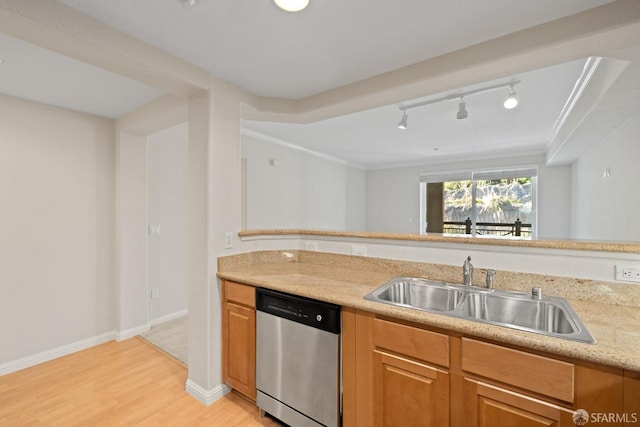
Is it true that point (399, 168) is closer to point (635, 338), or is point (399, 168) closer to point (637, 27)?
point (637, 27)

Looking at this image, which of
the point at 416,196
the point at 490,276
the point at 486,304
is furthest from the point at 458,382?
the point at 416,196

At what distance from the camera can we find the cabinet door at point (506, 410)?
1.03m

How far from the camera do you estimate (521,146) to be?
4.79m

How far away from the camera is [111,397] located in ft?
6.86

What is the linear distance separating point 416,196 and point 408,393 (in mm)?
5649

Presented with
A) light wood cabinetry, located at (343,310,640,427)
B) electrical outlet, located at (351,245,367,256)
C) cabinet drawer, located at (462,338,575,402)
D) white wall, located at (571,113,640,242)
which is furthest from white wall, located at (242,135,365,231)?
white wall, located at (571,113,640,242)

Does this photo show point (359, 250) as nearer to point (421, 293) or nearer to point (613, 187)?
point (421, 293)

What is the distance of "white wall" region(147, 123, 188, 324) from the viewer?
3.29 meters

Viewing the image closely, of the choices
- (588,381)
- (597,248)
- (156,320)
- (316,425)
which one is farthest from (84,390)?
(597,248)

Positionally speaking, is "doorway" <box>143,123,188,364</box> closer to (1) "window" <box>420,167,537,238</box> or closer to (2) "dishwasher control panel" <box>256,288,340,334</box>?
(2) "dishwasher control panel" <box>256,288,340,334</box>

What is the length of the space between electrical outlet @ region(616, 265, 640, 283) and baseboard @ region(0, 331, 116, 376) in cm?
420

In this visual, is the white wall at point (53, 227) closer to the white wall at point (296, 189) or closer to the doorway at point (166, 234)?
the doorway at point (166, 234)

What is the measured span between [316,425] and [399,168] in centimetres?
595

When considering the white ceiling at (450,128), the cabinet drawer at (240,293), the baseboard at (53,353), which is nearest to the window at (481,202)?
the white ceiling at (450,128)
